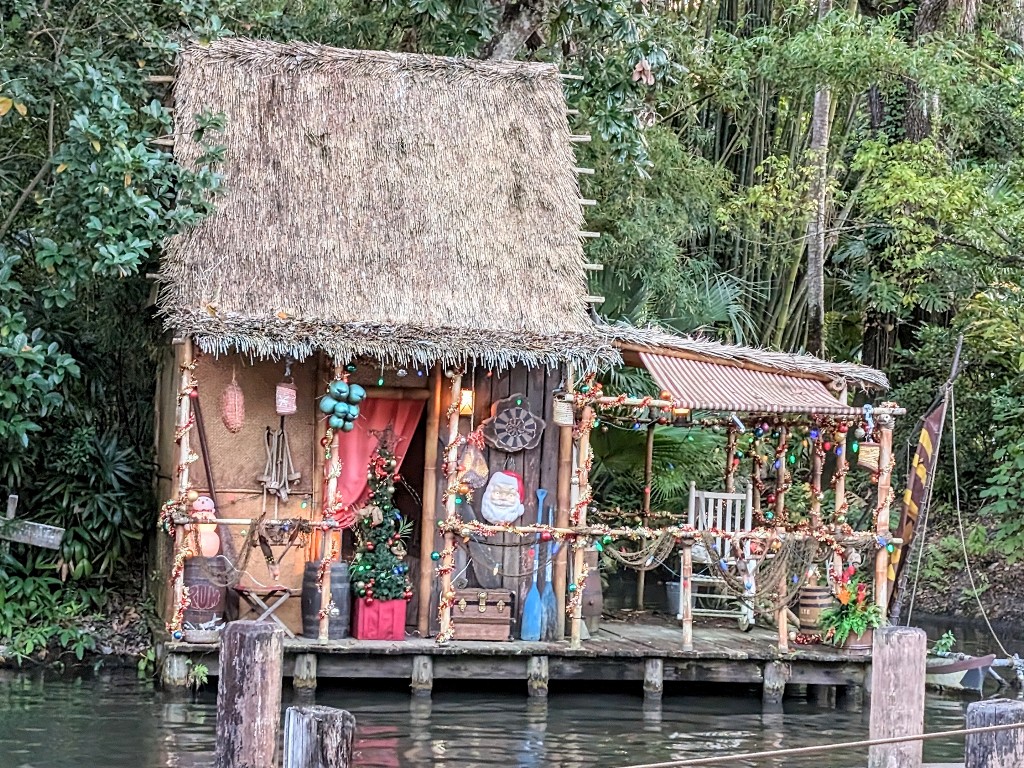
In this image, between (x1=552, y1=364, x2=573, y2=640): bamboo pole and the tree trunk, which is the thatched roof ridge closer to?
(x1=552, y1=364, x2=573, y2=640): bamboo pole

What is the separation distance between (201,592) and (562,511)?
3151mm

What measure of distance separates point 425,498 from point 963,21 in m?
10.8

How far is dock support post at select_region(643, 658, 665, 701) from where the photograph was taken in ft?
41.0

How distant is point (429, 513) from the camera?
12727 millimetres

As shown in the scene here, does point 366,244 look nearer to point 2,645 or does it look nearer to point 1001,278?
point 2,645

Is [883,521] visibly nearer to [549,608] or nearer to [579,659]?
[579,659]

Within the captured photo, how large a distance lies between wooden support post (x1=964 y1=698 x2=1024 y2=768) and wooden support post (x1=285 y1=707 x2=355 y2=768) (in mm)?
2663

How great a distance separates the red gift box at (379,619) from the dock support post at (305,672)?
0.54 meters

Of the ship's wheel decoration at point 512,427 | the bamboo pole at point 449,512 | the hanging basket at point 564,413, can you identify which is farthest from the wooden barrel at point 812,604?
the bamboo pole at point 449,512

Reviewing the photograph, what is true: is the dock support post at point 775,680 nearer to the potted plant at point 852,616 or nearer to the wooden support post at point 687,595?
the potted plant at point 852,616

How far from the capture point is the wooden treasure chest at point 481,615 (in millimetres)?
12383

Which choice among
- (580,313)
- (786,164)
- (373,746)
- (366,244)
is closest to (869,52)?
(786,164)

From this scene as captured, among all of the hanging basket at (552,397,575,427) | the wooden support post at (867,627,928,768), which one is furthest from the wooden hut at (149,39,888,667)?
the wooden support post at (867,627,928,768)

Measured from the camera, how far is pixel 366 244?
12.8 m
